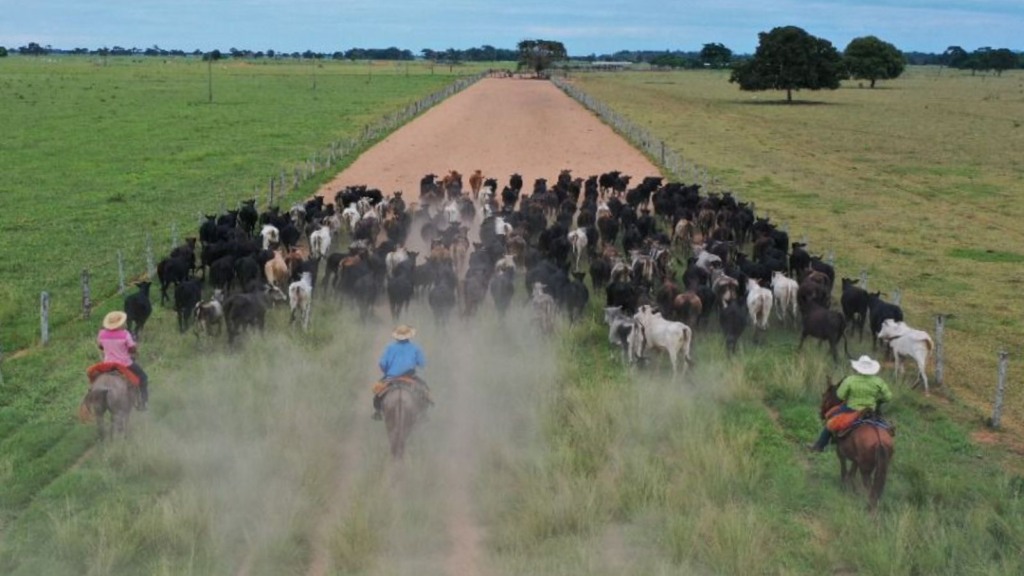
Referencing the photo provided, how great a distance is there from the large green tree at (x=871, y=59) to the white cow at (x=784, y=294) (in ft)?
312

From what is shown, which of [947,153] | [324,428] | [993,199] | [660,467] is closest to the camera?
[660,467]

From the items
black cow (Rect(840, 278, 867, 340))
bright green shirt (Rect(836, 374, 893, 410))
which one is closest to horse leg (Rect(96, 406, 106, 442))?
bright green shirt (Rect(836, 374, 893, 410))

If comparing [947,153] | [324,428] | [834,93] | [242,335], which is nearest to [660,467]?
[324,428]

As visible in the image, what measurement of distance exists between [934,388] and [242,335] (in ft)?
32.9

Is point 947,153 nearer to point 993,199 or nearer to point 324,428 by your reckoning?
point 993,199

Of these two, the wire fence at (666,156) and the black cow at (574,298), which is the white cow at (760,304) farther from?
the wire fence at (666,156)

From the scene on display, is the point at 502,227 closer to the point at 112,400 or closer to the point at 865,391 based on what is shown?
the point at 112,400

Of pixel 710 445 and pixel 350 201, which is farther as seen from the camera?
pixel 350 201

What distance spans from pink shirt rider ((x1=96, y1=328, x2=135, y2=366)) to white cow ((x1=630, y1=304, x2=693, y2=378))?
6.69 m

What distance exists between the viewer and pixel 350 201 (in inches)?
925

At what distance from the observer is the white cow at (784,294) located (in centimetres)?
1493

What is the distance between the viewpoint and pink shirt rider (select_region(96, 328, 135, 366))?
10055 millimetres

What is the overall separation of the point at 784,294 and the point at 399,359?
7.54 m

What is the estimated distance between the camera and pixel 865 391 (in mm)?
9070
